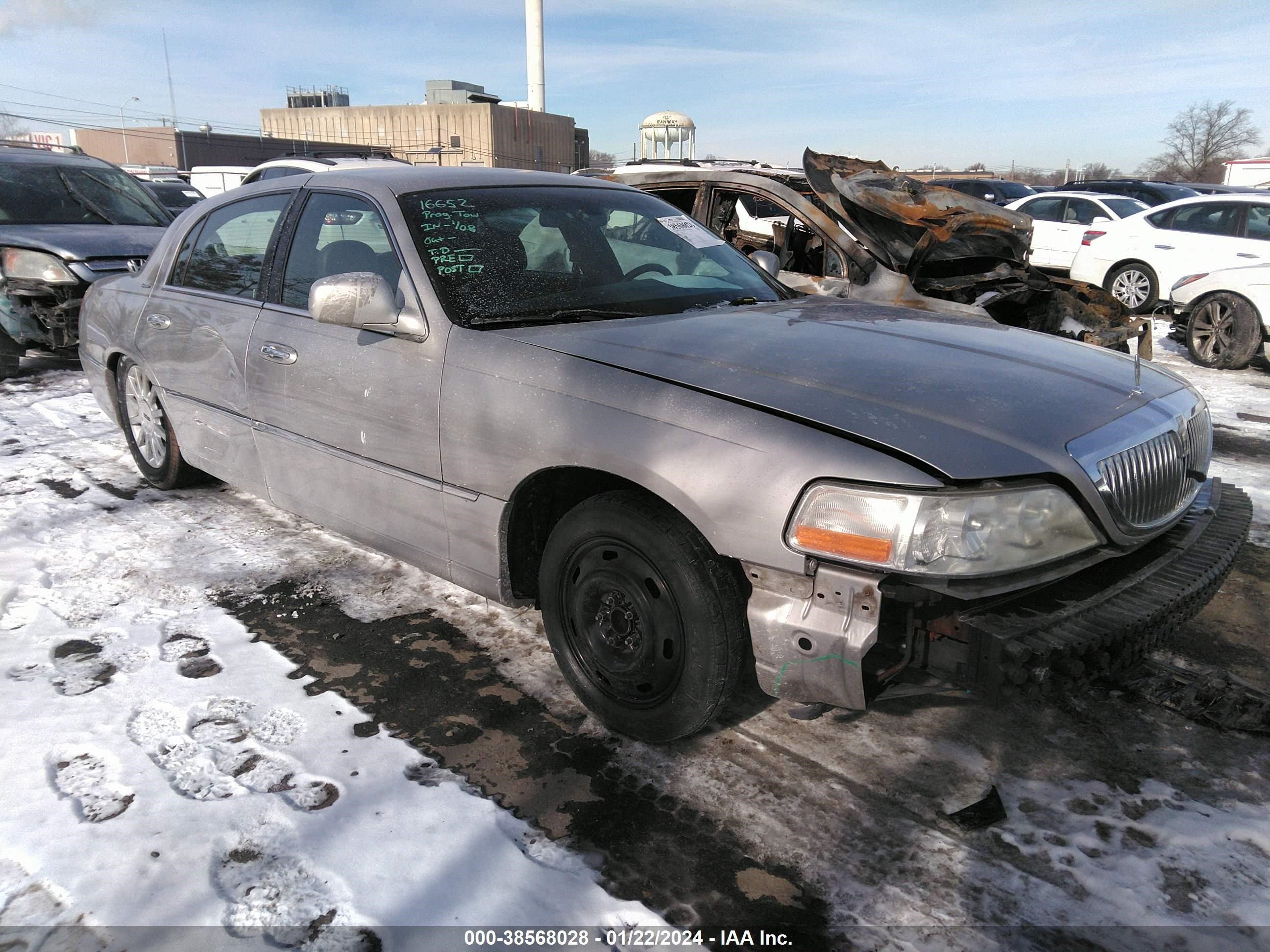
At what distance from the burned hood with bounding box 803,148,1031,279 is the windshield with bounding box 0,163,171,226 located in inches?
256

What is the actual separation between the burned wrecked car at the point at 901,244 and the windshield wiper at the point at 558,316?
310 cm

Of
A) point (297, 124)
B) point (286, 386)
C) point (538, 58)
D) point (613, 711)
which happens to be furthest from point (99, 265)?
point (297, 124)

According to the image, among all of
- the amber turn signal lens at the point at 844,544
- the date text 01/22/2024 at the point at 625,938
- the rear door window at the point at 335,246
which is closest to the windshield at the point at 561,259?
the rear door window at the point at 335,246

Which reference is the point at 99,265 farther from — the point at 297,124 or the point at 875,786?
the point at 297,124

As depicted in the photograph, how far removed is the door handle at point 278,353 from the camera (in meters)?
3.40

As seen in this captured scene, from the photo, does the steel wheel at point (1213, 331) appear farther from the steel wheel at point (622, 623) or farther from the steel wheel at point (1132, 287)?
the steel wheel at point (622, 623)

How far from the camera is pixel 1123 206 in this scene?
1331cm

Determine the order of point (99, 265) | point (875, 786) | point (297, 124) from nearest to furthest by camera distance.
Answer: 1. point (875, 786)
2. point (99, 265)
3. point (297, 124)

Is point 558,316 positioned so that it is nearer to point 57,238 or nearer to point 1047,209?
point 57,238

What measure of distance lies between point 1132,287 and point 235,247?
11037 mm

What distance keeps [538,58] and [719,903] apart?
196 feet

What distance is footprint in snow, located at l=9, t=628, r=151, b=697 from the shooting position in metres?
2.92

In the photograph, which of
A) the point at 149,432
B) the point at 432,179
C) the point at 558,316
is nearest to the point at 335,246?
the point at 432,179

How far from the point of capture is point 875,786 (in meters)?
2.48
